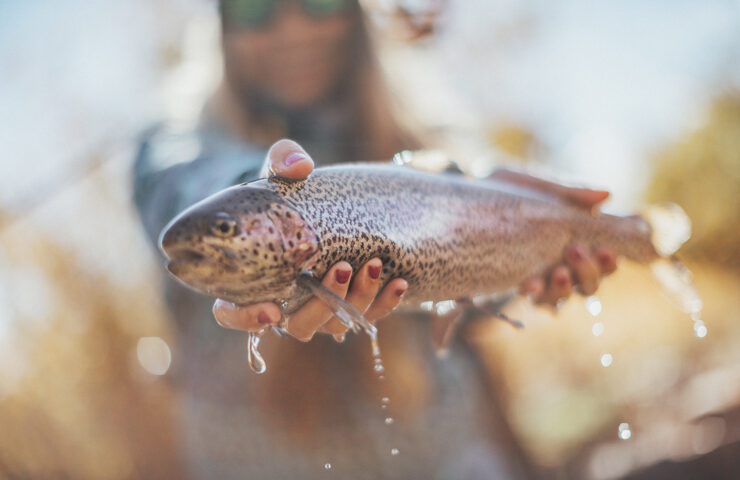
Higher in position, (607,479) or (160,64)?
(160,64)

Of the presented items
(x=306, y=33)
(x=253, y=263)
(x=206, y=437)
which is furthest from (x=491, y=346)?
(x=253, y=263)

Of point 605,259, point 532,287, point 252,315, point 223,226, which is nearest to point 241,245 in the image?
point 223,226

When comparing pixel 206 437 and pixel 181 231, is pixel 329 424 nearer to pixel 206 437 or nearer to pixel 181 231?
pixel 206 437

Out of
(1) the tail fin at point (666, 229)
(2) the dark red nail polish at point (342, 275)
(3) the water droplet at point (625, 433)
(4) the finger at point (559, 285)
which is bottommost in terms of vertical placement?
(3) the water droplet at point (625, 433)

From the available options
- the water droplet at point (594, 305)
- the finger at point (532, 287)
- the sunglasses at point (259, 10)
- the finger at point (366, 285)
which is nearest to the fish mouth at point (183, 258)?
the finger at point (366, 285)

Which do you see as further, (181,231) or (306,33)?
(306,33)

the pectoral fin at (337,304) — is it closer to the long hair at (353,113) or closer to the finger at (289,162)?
the finger at (289,162)
